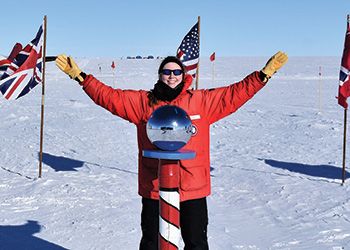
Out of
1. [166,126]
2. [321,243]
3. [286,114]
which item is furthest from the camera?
[286,114]

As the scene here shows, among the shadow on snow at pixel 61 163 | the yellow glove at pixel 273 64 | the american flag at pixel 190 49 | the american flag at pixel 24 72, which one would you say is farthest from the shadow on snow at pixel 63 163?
the yellow glove at pixel 273 64

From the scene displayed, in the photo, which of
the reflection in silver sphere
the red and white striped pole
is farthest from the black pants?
the reflection in silver sphere

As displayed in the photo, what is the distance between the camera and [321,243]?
4.15 meters

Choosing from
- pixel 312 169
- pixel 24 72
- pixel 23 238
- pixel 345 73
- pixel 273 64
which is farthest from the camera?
pixel 312 169

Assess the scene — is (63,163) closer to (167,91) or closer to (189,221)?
(189,221)

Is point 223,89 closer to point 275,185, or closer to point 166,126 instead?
point 166,126

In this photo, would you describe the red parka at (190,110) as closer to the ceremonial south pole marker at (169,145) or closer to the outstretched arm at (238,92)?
the outstretched arm at (238,92)

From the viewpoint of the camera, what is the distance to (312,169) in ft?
24.7

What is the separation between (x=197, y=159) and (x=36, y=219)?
295 cm

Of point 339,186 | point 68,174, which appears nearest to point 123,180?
point 68,174

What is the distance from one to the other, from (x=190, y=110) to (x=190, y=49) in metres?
6.28

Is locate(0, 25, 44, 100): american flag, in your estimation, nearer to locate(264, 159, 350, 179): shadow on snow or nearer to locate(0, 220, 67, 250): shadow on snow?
locate(0, 220, 67, 250): shadow on snow

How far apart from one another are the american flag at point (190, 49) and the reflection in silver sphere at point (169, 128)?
6592 millimetres

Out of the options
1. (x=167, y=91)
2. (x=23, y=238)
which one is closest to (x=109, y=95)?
(x=167, y=91)
